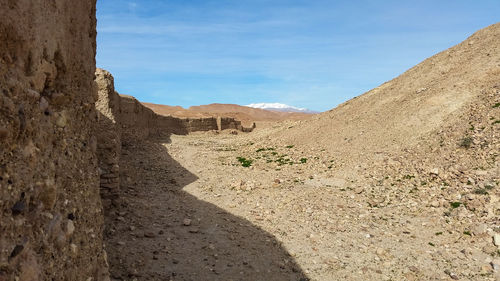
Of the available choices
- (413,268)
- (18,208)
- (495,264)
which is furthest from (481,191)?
(18,208)

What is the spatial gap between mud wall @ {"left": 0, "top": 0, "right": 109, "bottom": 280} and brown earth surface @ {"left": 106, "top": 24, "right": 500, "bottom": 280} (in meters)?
2.97

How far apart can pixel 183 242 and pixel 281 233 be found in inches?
97.8

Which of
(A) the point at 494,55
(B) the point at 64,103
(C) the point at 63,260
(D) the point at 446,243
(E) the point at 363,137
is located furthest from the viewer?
(A) the point at 494,55

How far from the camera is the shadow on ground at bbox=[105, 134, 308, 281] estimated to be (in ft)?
22.6

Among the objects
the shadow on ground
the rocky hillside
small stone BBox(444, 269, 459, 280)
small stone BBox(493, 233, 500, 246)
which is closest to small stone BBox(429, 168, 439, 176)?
the rocky hillside

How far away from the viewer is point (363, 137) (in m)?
17.4

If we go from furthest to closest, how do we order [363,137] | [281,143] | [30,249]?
[281,143] < [363,137] < [30,249]

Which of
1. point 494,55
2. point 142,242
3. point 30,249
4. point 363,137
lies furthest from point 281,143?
point 30,249

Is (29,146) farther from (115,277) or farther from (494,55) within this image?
(494,55)

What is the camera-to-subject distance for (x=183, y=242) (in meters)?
8.04

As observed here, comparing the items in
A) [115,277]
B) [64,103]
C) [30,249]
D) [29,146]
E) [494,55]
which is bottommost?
[115,277]

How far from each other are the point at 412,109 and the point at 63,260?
704 inches

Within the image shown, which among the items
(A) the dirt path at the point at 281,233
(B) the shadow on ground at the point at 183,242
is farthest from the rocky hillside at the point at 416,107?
(B) the shadow on ground at the point at 183,242

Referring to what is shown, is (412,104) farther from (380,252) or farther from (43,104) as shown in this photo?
(43,104)
